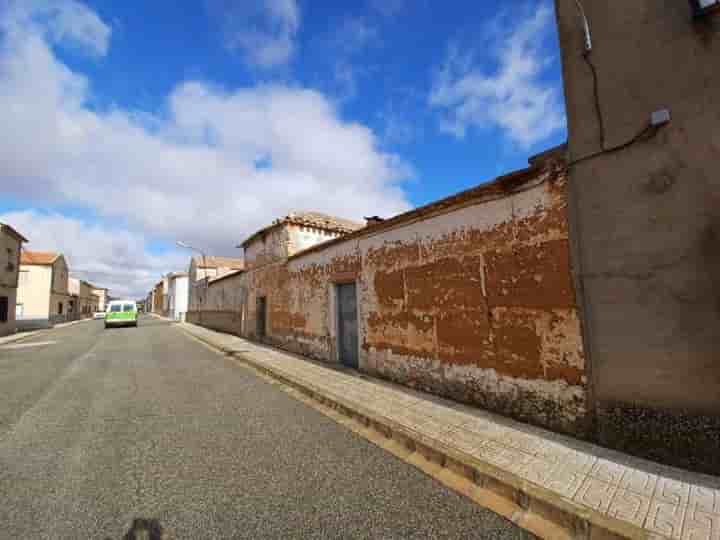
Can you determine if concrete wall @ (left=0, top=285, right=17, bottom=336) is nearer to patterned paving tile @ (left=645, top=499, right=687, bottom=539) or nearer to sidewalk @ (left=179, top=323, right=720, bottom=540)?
sidewalk @ (left=179, top=323, right=720, bottom=540)

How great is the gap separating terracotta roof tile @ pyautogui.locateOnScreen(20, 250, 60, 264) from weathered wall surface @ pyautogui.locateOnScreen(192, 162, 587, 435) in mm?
37363

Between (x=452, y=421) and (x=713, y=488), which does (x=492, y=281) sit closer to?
(x=452, y=421)

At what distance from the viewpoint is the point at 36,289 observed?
29.9 metres

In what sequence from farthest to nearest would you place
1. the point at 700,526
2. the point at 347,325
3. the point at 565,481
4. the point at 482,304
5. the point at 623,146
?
1. the point at 347,325
2. the point at 482,304
3. the point at 623,146
4. the point at 565,481
5. the point at 700,526

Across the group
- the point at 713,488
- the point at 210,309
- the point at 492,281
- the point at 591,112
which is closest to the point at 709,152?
the point at 591,112

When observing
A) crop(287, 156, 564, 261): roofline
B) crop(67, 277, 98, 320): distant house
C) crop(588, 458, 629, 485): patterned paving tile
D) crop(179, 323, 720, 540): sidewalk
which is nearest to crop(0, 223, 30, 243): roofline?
crop(67, 277, 98, 320): distant house

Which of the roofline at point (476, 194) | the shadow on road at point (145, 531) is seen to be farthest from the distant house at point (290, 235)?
the shadow on road at point (145, 531)

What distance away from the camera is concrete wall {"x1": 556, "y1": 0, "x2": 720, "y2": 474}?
3043mm

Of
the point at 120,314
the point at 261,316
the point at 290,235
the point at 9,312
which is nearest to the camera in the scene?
the point at 290,235

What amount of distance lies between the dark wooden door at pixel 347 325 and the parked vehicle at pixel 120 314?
23.8 m

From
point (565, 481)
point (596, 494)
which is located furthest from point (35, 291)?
point (596, 494)

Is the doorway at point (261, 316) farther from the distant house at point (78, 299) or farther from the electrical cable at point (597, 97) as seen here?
the distant house at point (78, 299)

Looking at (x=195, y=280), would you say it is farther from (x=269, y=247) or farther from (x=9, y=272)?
(x=269, y=247)

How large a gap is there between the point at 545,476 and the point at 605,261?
7.56ft
